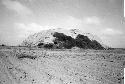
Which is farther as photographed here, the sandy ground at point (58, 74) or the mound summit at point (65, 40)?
the mound summit at point (65, 40)

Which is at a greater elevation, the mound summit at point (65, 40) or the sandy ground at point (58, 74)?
the mound summit at point (65, 40)

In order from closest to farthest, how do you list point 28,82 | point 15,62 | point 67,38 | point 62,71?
point 28,82, point 62,71, point 15,62, point 67,38

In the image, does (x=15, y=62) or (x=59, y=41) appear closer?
(x=15, y=62)

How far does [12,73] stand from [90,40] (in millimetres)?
25134

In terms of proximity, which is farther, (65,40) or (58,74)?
(65,40)

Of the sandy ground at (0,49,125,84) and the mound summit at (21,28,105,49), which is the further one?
the mound summit at (21,28,105,49)

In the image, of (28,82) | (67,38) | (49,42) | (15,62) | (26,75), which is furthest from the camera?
(67,38)

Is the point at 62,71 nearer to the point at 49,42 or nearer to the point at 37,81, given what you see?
the point at 37,81

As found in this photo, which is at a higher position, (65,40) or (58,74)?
(65,40)

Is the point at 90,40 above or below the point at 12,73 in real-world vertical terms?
above

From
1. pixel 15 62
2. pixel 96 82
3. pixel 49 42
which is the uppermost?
pixel 49 42

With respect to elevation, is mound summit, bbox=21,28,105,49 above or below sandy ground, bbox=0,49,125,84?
above

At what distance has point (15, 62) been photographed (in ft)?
37.1

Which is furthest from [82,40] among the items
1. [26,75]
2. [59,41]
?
[26,75]
